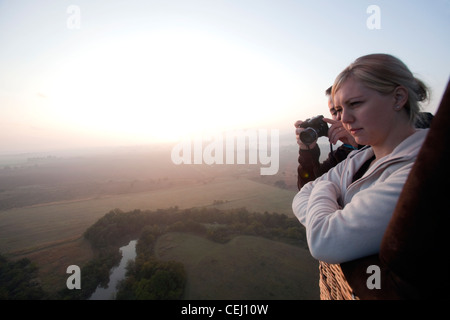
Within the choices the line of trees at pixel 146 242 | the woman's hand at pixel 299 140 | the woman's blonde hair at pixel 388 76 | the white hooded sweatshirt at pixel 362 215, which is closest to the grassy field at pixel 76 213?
the line of trees at pixel 146 242

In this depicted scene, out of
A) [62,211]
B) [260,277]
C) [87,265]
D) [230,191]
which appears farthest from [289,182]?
[62,211]

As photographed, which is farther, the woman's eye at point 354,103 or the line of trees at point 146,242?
the line of trees at point 146,242

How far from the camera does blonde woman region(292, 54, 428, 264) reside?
736 millimetres

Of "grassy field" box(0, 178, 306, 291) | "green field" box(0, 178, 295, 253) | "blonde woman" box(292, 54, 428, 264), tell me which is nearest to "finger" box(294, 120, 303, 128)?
"blonde woman" box(292, 54, 428, 264)

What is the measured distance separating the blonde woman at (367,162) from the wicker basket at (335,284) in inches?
9.4

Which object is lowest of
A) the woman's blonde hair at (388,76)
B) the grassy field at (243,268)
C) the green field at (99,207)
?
the grassy field at (243,268)

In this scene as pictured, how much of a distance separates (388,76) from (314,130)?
926 millimetres

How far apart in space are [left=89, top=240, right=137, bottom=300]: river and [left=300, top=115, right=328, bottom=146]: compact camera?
17.7 meters

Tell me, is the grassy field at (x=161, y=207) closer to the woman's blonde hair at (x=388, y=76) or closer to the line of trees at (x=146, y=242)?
the line of trees at (x=146, y=242)

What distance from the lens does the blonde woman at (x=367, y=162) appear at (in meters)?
0.74

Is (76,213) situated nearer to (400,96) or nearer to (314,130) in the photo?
(314,130)

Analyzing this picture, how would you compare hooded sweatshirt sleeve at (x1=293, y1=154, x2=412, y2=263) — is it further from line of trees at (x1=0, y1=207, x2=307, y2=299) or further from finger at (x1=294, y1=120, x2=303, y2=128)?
line of trees at (x1=0, y1=207, x2=307, y2=299)
